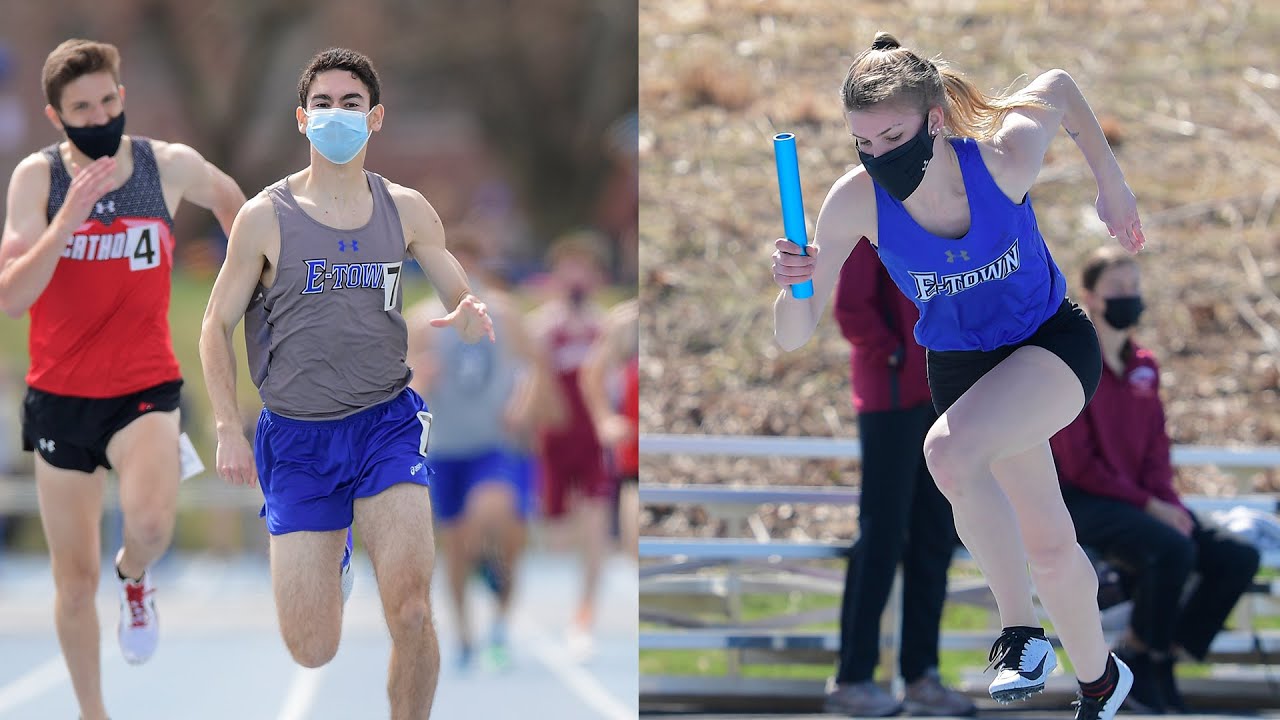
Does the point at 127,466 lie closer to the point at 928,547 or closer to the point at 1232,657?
the point at 928,547

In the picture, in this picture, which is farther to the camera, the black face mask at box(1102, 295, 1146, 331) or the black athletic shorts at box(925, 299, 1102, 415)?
the black face mask at box(1102, 295, 1146, 331)

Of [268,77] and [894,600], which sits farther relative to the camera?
[268,77]

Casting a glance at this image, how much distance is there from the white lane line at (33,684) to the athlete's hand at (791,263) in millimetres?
4776

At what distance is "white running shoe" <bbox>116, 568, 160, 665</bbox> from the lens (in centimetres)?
580

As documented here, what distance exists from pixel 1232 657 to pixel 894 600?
1.61 metres

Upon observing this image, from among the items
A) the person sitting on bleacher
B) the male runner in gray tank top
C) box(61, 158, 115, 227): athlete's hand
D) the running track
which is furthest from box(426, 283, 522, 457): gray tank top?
the male runner in gray tank top

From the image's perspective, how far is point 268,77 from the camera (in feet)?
109

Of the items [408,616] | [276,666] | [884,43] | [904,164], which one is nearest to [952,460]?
[904,164]

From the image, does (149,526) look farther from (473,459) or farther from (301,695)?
(473,459)

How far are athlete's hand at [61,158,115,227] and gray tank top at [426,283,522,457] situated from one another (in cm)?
385

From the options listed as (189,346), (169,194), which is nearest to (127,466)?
(169,194)

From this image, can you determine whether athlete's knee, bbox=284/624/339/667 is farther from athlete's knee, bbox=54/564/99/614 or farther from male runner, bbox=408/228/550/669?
male runner, bbox=408/228/550/669

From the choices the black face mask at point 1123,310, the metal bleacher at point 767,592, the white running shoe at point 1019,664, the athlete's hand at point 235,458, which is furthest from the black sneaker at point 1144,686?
the athlete's hand at point 235,458

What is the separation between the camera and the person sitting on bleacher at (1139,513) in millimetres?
6750
